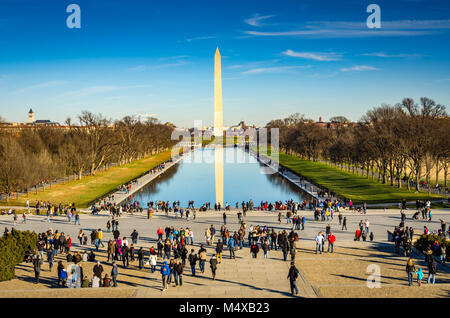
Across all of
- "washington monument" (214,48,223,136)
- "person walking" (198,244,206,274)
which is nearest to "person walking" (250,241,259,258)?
"person walking" (198,244,206,274)

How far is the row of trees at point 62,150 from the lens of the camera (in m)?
44.2

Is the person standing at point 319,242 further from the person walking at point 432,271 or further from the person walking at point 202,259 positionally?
the person walking at point 202,259

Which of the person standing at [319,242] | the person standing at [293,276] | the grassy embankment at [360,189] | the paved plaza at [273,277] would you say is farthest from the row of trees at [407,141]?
the person standing at [293,276]

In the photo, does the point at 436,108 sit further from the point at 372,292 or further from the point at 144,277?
the point at 144,277

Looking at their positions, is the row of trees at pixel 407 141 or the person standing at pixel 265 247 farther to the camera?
the row of trees at pixel 407 141

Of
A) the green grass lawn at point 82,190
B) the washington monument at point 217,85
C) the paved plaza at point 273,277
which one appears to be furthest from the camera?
the washington monument at point 217,85

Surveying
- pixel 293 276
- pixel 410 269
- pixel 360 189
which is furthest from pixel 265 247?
pixel 360 189

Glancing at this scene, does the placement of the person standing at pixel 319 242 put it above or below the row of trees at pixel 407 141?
below

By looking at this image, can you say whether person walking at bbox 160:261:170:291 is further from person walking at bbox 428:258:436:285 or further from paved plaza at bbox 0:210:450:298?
person walking at bbox 428:258:436:285

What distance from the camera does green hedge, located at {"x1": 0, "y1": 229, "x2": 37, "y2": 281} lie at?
17311 millimetres

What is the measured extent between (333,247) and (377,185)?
3372 centimetres

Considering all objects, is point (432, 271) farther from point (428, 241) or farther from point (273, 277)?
point (273, 277)

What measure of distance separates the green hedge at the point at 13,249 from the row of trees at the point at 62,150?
84.9ft
